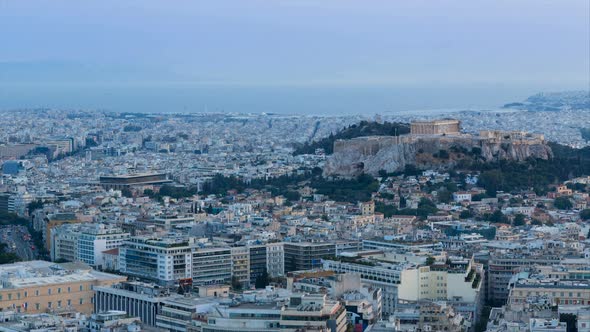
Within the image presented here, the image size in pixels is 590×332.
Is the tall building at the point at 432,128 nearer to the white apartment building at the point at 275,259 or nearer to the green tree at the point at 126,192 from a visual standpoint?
the green tree at the point at 126,192

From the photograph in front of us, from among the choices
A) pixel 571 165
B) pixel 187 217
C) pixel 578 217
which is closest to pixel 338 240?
pixel 187 217

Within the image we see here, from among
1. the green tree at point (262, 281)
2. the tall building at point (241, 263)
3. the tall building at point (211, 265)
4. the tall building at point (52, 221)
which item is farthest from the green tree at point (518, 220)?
the green tree at point (262, 281)

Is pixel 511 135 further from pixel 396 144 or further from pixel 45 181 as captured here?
pixel 45 181

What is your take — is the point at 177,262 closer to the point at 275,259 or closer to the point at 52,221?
the point at 275,259

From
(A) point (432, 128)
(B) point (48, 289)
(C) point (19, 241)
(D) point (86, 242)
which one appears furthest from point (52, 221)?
(A) point (432, 128)

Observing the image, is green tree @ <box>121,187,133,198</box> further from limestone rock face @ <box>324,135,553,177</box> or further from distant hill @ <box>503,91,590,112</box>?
distant hill @ <box>503,91,590,112</box>

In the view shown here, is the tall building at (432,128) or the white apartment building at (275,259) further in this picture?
the tall building at (432,128)
